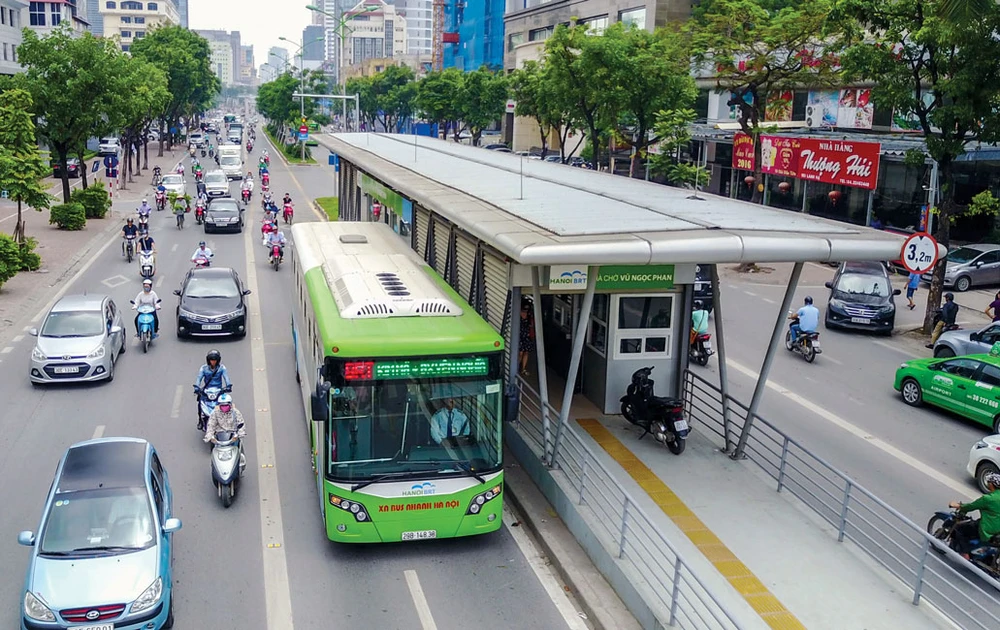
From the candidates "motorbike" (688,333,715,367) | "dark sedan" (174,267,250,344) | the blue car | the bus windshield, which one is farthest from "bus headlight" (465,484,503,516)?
"dark sedan" (174,267,250,344)

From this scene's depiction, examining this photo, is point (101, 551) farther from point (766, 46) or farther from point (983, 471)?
point (766, 46)

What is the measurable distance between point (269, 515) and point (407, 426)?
3166 mm

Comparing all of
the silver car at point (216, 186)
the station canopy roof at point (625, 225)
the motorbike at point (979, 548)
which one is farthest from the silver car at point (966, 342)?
the silver car at point (216, 186)

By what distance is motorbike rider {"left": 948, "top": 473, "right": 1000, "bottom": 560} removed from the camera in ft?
36.8

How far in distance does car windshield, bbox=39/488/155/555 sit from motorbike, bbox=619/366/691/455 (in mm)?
7056

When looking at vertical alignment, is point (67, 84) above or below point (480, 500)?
above

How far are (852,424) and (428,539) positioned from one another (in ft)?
32.4

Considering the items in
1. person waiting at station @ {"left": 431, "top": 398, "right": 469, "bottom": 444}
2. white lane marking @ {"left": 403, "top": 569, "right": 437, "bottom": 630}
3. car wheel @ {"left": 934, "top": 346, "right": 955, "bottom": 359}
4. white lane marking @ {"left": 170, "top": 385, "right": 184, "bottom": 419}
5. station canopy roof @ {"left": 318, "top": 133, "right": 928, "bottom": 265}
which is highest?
station canopy roof @ {"left": 318, "top": 133, "right": 928, "bottom": 265}

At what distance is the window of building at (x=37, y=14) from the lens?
10975 cm

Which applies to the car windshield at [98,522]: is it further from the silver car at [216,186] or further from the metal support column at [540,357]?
the silver car at [216,186]

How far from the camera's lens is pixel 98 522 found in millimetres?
10211

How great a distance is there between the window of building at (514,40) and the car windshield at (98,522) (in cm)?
7952

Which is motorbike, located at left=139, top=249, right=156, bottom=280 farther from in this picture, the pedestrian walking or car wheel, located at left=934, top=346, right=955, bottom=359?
the pedestrian walking

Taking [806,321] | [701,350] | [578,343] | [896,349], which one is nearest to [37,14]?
[701,350]
